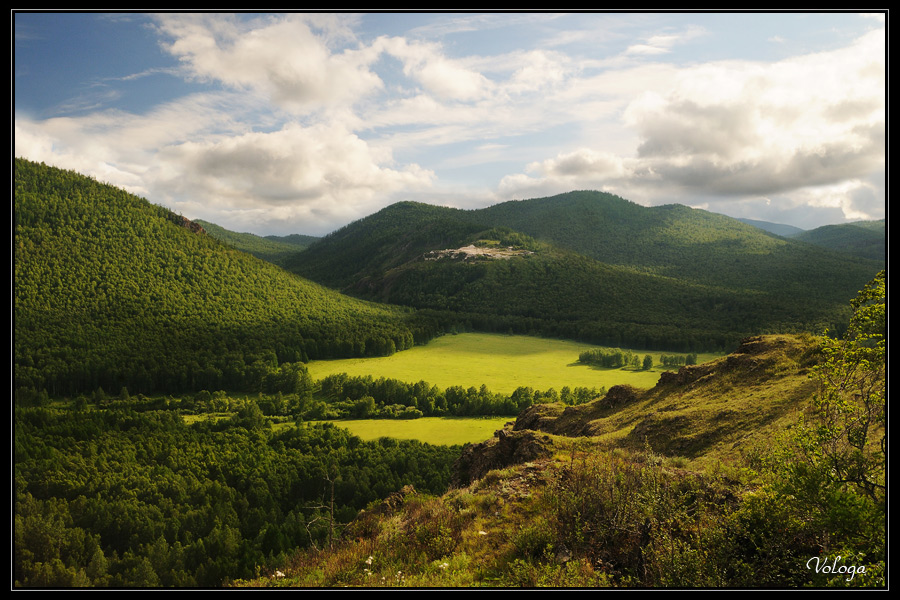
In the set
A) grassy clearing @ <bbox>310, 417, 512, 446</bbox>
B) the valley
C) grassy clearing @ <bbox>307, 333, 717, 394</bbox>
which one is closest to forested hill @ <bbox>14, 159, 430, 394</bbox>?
the valley

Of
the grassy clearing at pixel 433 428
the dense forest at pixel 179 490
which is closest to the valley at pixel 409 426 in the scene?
the dense forest at pixel 179 490

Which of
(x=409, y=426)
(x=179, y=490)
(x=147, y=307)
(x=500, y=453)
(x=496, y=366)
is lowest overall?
(x=409, y=426)
